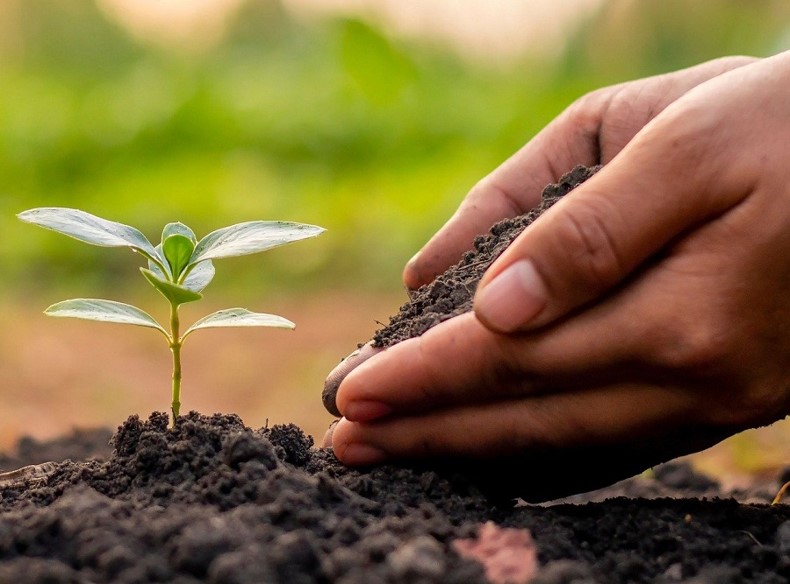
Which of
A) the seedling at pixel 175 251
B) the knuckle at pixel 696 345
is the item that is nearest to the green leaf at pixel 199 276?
the seedling at pixel 175 251

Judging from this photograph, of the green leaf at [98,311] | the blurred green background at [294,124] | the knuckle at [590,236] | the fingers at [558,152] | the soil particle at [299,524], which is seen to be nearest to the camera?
the soil particle at [299,524]

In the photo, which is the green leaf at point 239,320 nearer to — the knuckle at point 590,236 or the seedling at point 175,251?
the seedling at point 175,251

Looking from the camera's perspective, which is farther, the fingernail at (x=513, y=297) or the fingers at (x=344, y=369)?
the fingers at (x=344, y=369)

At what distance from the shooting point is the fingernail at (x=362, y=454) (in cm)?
138

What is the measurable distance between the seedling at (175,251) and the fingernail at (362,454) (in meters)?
0.24

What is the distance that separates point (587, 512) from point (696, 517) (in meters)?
0.15

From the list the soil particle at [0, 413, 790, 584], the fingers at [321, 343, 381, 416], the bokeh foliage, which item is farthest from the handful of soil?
the bokeh foliage

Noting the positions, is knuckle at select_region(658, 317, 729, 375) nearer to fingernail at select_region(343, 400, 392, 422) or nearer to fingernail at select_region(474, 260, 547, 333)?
fingernail at select_region(474, 260, 547, 333)

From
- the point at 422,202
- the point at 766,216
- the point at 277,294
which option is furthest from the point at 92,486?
the point at 422,202

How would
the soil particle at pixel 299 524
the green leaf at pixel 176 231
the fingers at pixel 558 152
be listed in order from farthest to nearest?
the fingers at pixel 558 152, the green leaf at pixel 176 231, the soil particle at pixel 299 524

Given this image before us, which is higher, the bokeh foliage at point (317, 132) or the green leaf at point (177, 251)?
the bokeh foliage at point (317, 132)

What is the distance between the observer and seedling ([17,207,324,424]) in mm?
1255

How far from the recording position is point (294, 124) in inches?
250

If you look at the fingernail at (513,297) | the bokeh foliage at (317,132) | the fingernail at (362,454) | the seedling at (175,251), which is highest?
the bokeh foliage at (317,132)
